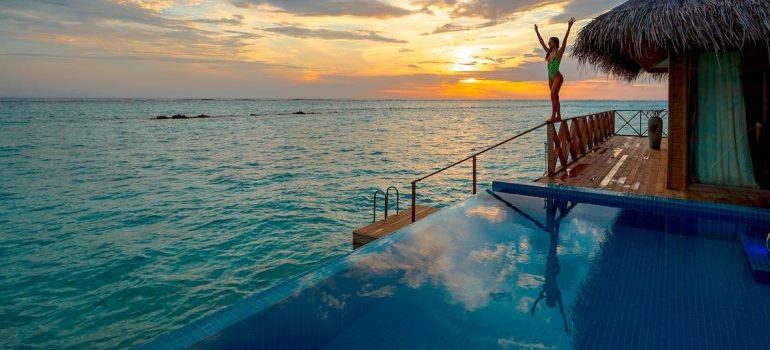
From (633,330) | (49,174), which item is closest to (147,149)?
(49,174)

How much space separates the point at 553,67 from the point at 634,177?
105 inches

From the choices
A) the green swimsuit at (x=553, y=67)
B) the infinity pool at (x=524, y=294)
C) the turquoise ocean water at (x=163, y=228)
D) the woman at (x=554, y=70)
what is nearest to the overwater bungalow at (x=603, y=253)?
the infinity pool at (x=524, y=294)

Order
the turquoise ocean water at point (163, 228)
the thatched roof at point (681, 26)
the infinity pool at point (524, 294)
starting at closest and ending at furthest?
1. the infinity pool at point (524, 294)
2. the thatched roof at point (681, 26)
3. the turquoise ocean water at point (163, 228)

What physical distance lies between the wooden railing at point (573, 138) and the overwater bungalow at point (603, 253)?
8 centimetres

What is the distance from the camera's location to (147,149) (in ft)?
90.6

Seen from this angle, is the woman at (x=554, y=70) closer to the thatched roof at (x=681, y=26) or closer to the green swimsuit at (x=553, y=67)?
the green swimsuit at (x=553, y=67)

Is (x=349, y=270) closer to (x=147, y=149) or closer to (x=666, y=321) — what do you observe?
(x=666, y=321)

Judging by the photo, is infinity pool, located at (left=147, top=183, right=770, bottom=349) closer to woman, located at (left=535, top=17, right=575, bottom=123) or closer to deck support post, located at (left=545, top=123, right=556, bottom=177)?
deck support post, located at (left=545, top=123, right=556, bottom=177)

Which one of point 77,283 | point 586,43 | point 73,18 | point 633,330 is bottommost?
point 77,283

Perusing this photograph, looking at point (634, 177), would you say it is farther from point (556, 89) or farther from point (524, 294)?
point (524, 294)

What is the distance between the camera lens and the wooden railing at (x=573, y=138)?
316 inches

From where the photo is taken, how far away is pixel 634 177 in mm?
7867

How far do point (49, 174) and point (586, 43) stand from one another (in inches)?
872

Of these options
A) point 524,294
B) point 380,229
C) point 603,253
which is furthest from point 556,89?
point 524,294
